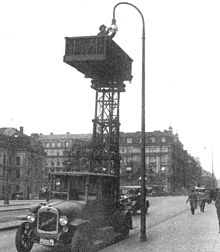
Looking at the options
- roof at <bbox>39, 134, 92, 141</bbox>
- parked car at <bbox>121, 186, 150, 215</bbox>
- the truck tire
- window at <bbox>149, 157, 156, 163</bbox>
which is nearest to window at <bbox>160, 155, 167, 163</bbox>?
window at <bbox>149, 157, 156, 163</bbox>

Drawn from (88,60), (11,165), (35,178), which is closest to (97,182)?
(88,60)

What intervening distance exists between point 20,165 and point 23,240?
253ft

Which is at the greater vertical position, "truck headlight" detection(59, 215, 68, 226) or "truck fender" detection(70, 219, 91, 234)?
"truck headlight" detection(59, 215, 68, 226)

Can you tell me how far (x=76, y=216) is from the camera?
12.6m

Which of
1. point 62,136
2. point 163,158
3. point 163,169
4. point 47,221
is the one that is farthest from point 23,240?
point 62,136

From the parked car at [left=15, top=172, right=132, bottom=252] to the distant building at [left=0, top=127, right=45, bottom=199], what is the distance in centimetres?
6659

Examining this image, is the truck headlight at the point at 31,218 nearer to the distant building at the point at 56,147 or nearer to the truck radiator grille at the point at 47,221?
the truck radiator grille at the point at 47,221

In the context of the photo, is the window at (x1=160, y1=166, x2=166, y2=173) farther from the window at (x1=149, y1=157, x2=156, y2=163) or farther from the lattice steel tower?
the lattice steel tower

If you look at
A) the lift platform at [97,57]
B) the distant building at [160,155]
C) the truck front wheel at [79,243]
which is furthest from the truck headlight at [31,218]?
the distant building at [160,155]

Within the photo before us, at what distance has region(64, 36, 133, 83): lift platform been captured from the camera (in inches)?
882

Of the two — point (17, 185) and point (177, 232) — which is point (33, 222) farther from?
point (17, 185)

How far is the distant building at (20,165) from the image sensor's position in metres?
82.1

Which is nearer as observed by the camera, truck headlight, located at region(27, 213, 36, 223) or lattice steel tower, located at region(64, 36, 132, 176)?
A: truck headlight, located at region(27, 213, 36, 223)

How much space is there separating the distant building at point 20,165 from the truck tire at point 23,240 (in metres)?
68.5
